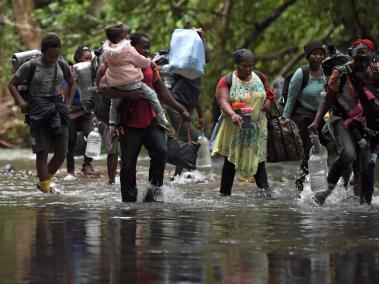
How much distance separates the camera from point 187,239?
30.1 ft

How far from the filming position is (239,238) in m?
9.28

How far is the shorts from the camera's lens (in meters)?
13.8

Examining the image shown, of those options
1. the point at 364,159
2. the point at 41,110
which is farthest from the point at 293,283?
the point at 41,110

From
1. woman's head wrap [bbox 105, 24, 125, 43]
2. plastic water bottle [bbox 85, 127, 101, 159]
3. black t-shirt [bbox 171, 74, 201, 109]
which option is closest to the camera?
woman's head wrap [bbox 105, 24, 125, 43]

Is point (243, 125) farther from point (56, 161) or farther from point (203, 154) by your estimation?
point (203, 154)

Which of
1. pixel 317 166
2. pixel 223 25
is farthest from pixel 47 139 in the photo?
pixel 223 25

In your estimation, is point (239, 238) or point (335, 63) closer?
point (239, 238)

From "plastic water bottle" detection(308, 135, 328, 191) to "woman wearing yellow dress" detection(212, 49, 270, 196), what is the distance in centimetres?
76

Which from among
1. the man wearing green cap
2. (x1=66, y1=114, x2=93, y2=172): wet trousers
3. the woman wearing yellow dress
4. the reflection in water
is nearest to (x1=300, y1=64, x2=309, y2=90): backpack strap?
the woman wearing yellow dress

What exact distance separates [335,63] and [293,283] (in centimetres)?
553

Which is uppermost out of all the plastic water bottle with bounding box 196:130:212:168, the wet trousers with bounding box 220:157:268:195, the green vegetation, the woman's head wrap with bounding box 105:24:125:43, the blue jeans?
the green vegetation

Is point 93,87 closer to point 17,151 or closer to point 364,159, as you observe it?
point 364,159

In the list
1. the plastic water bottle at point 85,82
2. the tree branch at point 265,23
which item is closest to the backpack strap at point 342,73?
the plastic water bottle at point 85,82

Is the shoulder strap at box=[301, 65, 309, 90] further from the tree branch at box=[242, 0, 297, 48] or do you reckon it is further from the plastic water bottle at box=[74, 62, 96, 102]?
the tree branch at box=[242, 0, 297, 48]
